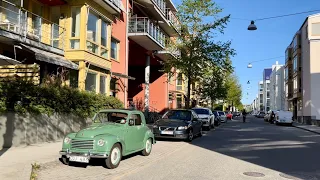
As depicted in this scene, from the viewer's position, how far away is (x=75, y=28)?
1855cm

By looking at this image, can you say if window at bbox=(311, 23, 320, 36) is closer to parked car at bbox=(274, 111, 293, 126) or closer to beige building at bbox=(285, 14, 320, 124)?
beige building at bbox=(285, 14, 320, 124)

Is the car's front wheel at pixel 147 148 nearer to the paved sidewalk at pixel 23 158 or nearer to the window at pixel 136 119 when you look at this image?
the window at pixel 136 119

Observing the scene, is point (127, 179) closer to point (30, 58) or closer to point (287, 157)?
point (287, 157)

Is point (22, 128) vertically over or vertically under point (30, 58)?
under

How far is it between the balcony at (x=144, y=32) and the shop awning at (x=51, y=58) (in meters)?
9.86

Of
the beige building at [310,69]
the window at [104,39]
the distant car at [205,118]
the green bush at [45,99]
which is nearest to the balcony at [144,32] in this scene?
the window at [104,39]

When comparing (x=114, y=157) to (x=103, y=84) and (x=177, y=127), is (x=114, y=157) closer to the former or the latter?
(x=177, y=127)

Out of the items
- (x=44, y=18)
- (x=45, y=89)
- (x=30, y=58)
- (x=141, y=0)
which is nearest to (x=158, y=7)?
(x=141, y=0)

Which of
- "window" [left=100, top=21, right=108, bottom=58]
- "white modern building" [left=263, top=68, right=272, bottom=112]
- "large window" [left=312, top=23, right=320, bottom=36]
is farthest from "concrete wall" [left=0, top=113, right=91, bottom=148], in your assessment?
"white modern building" [left=263, top=68, right=272, bottom=112]

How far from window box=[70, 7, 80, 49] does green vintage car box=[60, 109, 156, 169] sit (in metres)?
8.81

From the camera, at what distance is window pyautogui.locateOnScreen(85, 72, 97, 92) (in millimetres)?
19250

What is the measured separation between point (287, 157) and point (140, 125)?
17.1 feet

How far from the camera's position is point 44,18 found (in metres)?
18.0

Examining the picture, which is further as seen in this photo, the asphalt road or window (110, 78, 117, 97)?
window (110, 78, 117, 97)
